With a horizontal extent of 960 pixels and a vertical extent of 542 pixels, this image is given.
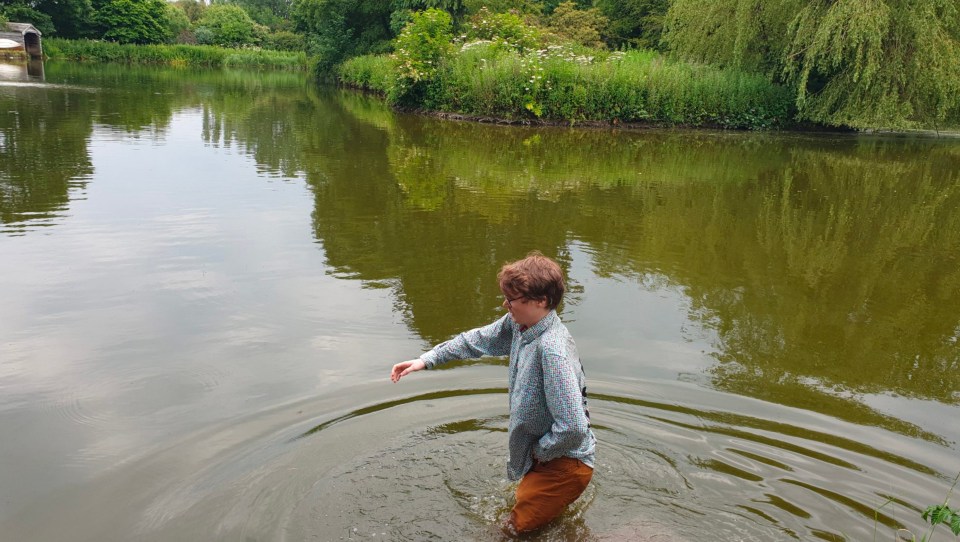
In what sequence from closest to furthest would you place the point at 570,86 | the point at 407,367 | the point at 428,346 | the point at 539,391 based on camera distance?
the point at 539,391 → the point at 407,367 → the point at 428,346 → the point at 570,86

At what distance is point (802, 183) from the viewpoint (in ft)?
41.5

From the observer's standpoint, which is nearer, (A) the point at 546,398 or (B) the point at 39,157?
(A) the point at 546,398

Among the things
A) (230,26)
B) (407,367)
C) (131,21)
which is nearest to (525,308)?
(407,367)

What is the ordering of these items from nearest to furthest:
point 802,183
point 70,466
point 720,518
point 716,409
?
1. point 720,518
2. point 70,466
3. point 716,409
4. point 802,183

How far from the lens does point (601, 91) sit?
20.1 m

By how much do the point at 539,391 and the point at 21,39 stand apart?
54.3 metres

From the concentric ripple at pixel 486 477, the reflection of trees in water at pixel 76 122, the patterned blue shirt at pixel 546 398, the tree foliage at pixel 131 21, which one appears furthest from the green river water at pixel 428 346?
the tree foliage at pixel 131 21

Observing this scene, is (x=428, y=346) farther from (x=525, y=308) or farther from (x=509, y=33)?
(x=509, y=33)

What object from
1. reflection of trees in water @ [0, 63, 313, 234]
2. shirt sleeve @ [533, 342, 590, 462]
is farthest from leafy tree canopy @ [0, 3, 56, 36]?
shirt sleeve @ [533, 342, 590, 462]

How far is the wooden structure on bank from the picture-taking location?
145ft

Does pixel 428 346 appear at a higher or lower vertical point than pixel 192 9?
lower

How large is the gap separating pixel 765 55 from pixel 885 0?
3.68m

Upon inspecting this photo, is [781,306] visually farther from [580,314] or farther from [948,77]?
[948,77]

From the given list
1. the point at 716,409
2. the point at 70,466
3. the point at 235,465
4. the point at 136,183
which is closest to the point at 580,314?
the point at 716,409
